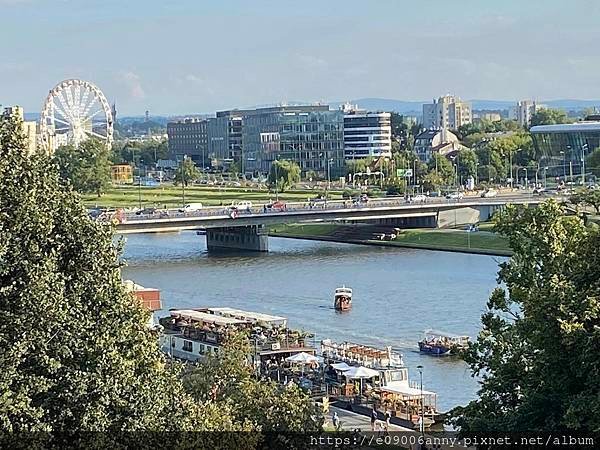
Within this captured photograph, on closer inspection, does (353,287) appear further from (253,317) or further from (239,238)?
(239,238)

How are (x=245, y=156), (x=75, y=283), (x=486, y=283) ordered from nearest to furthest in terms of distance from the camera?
(x=75, y=283), (x=486, y=283), (x=245, y=156)

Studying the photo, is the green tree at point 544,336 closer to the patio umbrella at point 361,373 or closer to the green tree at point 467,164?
the patio umbrella at point 361,373

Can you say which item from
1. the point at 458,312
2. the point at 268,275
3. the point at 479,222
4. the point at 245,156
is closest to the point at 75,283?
the point at 458,312

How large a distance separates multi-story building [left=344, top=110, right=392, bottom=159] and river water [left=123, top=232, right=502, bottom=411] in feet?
114

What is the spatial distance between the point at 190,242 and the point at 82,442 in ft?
115

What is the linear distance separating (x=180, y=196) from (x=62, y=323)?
158 feet

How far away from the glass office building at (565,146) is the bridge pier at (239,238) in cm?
2257

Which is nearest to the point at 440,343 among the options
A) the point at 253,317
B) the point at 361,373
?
the point at 361,373

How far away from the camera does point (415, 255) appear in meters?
34.0

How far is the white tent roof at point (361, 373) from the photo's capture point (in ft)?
51.9

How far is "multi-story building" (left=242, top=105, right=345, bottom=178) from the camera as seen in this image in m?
72.9

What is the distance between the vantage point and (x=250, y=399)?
9883 millimetres

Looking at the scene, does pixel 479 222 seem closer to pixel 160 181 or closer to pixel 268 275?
pixel 268 275

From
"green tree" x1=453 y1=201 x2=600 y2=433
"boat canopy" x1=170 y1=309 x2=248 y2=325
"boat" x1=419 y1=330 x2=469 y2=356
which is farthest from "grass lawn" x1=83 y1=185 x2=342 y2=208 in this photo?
"green tree" x1=453 y1=201 x2=600 y2=433
